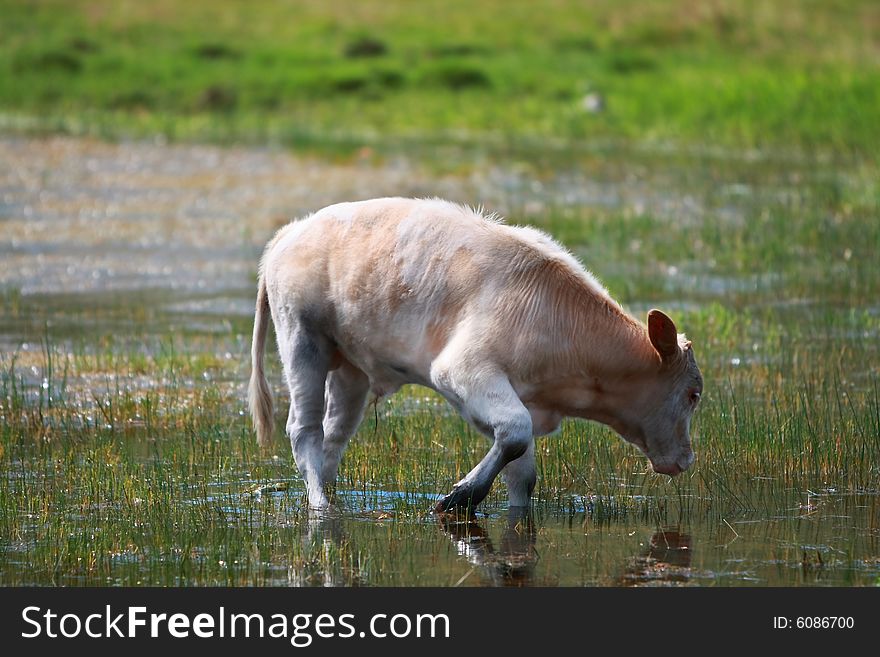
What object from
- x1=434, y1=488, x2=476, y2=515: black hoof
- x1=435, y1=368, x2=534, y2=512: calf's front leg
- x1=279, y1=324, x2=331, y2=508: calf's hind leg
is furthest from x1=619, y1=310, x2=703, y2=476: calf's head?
x1=279, y1=324, x2=331, y2=508: calf's hind leg

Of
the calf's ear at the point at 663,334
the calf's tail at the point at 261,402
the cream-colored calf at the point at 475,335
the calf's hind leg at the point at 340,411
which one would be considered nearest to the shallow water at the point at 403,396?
the calf's hind leg at the point at 340,411

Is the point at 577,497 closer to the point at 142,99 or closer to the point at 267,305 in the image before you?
the point at 267,305

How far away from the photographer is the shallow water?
7.73 meters

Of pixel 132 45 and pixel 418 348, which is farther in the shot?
pixel 132 45

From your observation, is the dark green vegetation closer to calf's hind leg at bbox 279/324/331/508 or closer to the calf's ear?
the calf's ear

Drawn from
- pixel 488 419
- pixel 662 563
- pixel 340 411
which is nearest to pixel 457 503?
pixel 488 419

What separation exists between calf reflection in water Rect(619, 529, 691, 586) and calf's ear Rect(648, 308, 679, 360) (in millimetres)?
907

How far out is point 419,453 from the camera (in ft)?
32.3

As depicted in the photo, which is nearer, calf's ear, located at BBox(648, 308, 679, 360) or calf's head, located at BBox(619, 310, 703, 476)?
calf's ear, located at BBox(648, 308, 679, 360)

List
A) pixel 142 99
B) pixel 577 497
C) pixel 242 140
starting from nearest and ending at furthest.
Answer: pixel 577 497 → pixel 242 140 → pixel 142 99

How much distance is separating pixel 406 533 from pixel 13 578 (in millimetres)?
1913

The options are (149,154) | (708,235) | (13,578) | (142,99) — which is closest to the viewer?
(13,578)

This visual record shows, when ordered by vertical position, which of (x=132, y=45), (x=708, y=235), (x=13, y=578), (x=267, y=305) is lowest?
(x=13, y=578)

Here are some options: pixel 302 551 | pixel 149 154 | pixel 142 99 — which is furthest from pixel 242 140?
pixel 302 551
